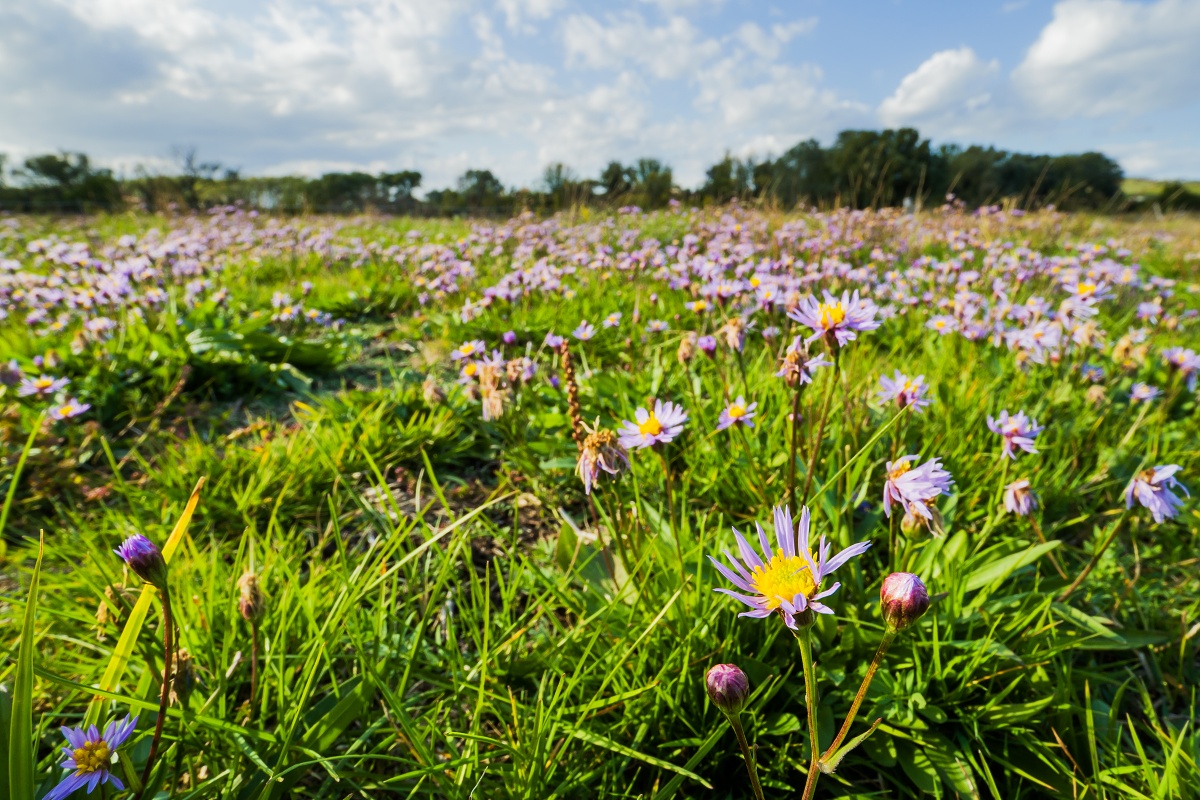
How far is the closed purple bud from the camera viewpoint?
0.94 metres

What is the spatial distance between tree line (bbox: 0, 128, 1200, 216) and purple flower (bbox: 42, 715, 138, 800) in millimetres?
9308

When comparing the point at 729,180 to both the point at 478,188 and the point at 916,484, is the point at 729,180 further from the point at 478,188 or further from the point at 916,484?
the point at 916,484

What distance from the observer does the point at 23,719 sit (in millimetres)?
826

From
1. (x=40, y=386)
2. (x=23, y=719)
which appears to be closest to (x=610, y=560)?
(x=23, y=719)

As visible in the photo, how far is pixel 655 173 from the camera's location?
14.0 metres

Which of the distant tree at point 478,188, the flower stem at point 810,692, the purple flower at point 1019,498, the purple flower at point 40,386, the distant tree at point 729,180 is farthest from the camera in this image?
the distant tree at point 478,188

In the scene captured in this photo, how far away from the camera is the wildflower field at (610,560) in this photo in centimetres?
117

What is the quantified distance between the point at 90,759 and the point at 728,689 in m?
1.02

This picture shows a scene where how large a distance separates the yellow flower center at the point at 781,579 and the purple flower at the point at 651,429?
1.72ft

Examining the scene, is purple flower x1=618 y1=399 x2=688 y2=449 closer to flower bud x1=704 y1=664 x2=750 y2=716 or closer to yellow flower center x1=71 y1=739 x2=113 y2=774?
flower bud x1=704 y1=664 x2=750 y2=716

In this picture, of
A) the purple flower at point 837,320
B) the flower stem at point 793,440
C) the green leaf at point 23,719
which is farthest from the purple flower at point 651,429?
the green leaf at point 23,719

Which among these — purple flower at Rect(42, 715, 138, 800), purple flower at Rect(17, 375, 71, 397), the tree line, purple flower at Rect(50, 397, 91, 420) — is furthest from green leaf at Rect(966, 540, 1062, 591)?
the tree line

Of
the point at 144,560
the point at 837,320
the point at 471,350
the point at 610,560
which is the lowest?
the point at 610,560

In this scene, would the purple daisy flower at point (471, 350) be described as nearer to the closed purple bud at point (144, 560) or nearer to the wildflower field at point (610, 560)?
the wildflower field at point (610, 560)
